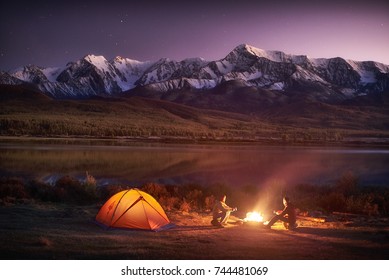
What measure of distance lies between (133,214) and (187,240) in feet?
6.31

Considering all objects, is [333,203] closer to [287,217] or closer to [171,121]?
[287,217]

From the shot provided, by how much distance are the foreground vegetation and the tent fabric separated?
3.24 m

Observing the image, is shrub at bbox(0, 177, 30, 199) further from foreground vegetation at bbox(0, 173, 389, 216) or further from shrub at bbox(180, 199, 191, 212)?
shrub at bbox(180, 199, 191, 212)

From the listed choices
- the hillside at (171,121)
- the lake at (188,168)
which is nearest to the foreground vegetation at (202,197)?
the lake at (188,168)

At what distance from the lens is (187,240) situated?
1027 cm

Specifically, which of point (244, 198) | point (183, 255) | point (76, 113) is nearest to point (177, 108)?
point (76, 113)

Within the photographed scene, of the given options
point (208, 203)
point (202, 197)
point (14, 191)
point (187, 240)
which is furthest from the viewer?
point (202, 197)

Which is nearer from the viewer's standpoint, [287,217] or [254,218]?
[287,217]

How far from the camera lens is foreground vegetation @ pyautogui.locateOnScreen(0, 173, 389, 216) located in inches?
630

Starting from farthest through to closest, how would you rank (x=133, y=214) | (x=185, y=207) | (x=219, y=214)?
(x=185, y=207) → (x=219, y=214) → (x=133, y=214)

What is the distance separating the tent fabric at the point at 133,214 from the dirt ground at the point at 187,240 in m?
0.29

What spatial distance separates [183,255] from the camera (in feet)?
30.1

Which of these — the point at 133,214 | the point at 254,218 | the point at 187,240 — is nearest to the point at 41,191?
the point at 133,214

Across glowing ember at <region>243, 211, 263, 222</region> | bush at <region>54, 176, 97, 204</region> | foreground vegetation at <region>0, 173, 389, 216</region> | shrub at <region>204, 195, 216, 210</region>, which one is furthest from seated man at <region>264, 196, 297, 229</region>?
bush at <region>54, 176, 97, 204</region>
